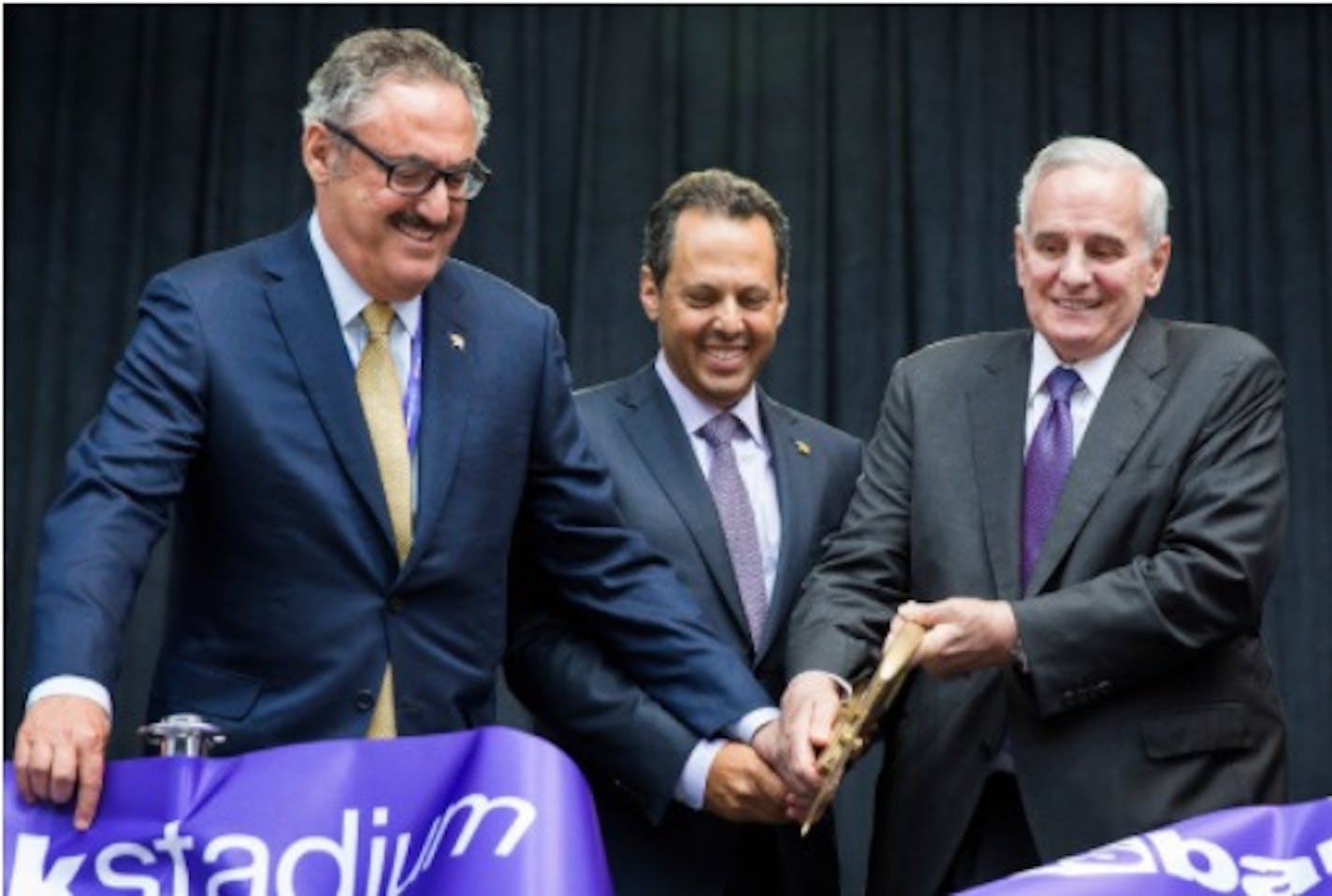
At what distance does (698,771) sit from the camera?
3355 mm

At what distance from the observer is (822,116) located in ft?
22.7

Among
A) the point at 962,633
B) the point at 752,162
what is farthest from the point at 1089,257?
the point at 752,162

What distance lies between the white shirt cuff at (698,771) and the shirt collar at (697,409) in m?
0.71

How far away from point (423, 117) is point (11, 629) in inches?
161

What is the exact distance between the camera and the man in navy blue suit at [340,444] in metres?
3.09

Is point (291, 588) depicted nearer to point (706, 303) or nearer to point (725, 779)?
point (725, 779)

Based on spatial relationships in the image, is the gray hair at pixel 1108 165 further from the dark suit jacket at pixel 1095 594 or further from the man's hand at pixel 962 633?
the man's hand at pixel 962 633

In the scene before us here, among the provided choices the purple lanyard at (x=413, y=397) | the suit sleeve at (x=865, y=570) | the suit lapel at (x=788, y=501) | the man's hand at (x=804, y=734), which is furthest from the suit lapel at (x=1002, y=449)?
the purple lanyard at (x=413, y=397)

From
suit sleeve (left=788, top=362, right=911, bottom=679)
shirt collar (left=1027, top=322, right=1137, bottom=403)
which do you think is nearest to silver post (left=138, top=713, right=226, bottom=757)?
suit sleeve (left=788, top=362, right=911, bottom=679)

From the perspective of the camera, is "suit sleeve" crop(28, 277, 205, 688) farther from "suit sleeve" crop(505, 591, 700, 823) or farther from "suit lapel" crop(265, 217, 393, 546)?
"suit sleeve" crop(505, 591, 700, 823)

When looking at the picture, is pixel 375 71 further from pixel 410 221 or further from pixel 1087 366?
pixel 1087 366

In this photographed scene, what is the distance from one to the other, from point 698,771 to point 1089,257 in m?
0.89

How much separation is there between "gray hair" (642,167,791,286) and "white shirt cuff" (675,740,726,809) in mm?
989

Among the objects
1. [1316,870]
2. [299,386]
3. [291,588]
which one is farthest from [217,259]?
[1316,870]
